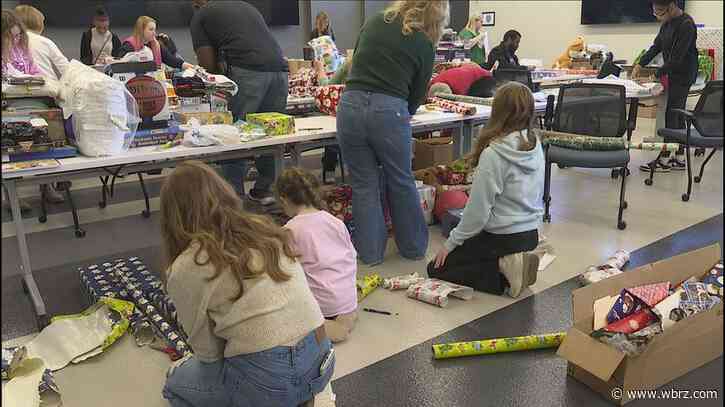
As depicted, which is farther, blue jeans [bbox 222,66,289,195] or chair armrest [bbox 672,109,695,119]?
chair armrest [bbox 672,109,695,119]

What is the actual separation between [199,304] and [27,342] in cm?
128

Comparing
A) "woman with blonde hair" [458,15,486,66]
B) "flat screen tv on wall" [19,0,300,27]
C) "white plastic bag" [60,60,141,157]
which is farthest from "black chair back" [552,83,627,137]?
"flat screen tv on wall" [19,0,300,27]

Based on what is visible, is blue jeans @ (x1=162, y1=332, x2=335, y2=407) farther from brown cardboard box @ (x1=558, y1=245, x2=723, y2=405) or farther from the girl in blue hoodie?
the girl in blue hoodie

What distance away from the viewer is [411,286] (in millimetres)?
2850

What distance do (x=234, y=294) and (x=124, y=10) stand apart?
7.05m

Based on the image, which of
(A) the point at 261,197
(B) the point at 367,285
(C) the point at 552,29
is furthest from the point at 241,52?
(C) the point at 552,29

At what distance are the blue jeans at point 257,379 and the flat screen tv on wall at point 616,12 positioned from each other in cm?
834

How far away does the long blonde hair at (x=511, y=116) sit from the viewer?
2.71m

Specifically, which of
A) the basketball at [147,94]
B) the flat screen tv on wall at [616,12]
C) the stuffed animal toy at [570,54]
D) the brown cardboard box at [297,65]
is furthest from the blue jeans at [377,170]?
the flat screen tv on wall at [616,12]

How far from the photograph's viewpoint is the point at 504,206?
108 inches

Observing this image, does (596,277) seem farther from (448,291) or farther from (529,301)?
(448,291)

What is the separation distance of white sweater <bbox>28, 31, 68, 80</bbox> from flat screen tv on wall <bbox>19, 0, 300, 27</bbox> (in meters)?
3.85

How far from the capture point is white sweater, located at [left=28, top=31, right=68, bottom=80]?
334cm

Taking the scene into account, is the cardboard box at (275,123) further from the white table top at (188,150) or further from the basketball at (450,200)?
the basketball at (450,200)
